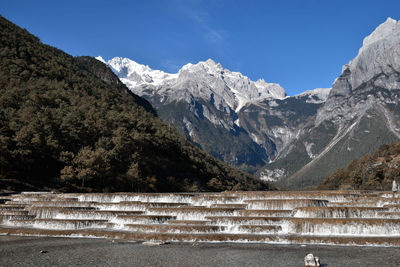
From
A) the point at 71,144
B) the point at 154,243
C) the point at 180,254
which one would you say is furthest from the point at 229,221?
the point at 71,144

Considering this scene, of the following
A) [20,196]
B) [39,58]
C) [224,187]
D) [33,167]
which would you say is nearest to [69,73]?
[39,58]

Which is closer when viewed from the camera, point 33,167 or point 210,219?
point 210,219

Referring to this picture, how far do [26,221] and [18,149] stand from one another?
4441 cm

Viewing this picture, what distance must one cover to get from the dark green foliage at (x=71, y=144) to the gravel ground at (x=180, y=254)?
52.5 m

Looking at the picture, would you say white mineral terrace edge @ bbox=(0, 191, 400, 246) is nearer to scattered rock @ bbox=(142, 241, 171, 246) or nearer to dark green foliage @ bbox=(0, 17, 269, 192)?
scattered rock @ bbox=(142, 241, 171, 246)

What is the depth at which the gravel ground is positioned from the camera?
886 inches

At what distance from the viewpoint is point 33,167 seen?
86000 millimetres

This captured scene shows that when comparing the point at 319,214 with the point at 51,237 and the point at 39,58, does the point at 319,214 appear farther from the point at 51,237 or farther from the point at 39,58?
the point at 39,58

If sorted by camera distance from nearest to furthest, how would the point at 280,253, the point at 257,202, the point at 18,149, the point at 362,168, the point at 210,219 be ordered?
1. the point at 280,253
2. the point at 210,219
3. the point at 257,202
4. the point at 18,149
5. the point at 362,168

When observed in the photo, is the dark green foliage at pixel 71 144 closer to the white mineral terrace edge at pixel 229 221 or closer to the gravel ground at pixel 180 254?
the white mineral terrace edge at pixel 229 221

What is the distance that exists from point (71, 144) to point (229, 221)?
76.0 metres

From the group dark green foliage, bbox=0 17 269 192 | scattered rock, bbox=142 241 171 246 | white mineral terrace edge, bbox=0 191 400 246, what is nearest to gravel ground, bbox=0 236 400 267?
scattered rock, bbox=142 241 171 246

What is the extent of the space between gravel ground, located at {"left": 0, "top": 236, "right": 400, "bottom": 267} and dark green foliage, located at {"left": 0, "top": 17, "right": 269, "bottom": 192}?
5254 centimetres

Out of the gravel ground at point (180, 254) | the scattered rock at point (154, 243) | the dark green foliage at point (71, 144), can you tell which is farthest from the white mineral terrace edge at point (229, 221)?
the dark green foliage at point (71, 144)
